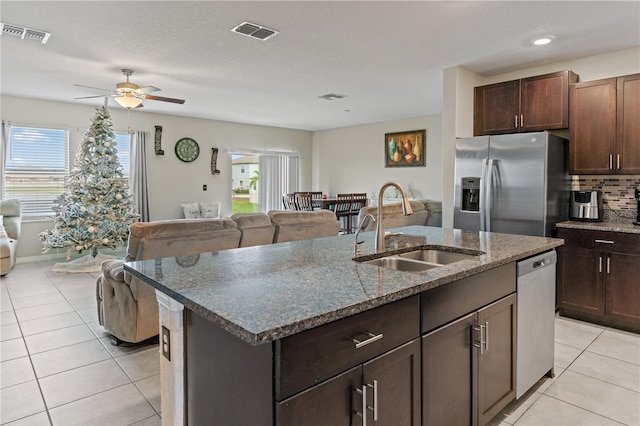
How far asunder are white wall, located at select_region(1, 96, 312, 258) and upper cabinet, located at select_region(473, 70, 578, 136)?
567cm

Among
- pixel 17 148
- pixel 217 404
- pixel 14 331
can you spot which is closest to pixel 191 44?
pixel 14 331

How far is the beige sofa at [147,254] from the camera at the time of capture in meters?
2.87

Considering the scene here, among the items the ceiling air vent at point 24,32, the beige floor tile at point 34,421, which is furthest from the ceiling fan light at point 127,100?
the beige floor tile at point 34,421

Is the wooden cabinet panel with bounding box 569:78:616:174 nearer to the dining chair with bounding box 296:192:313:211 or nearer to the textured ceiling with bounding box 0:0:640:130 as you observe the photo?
the textured ceiling with bounding box 0:0:640:130

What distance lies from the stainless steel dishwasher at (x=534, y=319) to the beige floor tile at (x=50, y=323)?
12.0 ft

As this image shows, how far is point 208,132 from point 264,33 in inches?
206

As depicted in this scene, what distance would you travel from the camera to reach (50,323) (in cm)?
356

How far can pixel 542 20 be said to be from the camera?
3.18 metres

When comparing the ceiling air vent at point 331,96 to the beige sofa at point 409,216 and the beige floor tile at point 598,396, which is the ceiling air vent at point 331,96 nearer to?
the beige sofa at point 409,216

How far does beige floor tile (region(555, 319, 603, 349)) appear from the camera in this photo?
3.13 metres

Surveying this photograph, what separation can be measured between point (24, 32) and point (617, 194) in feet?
19.1

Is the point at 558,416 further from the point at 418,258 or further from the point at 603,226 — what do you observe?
the point at 603,226

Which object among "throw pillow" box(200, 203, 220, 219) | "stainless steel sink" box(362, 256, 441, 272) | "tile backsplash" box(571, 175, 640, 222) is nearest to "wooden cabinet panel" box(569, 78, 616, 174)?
"tile backsplash" box(571, 175, 640, 222)

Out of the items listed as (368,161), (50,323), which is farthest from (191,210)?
(50,323)
